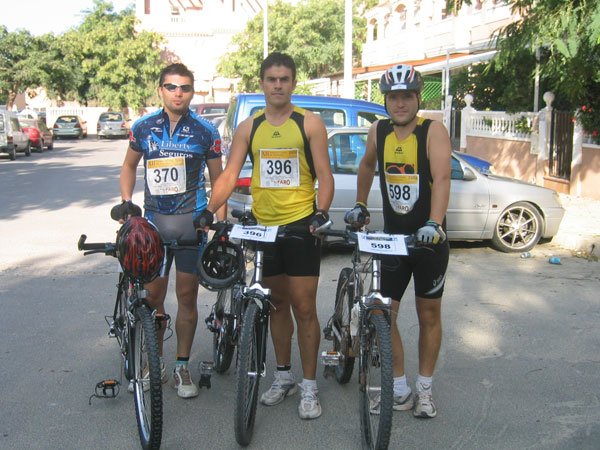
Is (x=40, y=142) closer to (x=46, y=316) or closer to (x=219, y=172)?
(x=46, y=316)

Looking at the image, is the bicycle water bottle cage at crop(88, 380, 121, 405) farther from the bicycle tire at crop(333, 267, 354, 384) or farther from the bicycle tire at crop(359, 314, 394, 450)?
the bicycle tire at crop(359, 314, 394, 450)

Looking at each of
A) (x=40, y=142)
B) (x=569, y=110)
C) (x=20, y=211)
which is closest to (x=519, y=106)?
(x=569, y=110)

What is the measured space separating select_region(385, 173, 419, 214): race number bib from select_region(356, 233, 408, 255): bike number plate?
1.21 feet

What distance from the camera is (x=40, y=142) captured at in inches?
1142

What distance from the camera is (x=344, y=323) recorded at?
4367mm

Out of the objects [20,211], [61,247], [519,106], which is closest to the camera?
[61,247]

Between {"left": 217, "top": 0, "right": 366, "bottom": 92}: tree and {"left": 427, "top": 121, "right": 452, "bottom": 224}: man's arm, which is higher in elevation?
{"left": 217, "top": 0, "right": 366, "bottom": 92}: tree

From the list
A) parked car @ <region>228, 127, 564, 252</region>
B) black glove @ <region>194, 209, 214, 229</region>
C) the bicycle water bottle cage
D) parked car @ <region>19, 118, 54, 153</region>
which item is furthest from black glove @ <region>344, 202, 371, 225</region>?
parked car @ <region>19, 118, 54, 153</region>

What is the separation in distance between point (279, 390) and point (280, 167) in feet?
4.51

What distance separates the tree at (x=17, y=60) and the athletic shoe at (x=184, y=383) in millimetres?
44792

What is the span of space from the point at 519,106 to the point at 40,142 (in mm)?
20666

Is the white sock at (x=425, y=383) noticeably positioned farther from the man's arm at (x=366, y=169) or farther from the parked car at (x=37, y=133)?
the parked car at (x=37, y=133)

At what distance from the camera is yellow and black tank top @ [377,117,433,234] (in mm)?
3922

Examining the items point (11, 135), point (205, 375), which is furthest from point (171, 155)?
point (11, 135)
